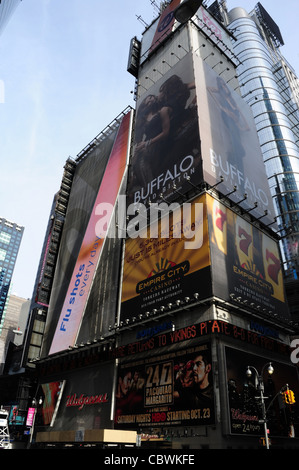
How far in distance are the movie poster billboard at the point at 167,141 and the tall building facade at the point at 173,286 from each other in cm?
19

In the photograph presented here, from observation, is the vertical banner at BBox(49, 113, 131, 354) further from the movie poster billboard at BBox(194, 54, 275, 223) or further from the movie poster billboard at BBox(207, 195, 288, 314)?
the movie poster billboard at BBox(207, 195, 288, 314)

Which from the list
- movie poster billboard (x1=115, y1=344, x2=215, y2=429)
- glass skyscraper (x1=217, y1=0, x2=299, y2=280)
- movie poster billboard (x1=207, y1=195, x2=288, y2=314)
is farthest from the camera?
glass skyscraper (x1=217, y1=0, x2=299, y2=280)

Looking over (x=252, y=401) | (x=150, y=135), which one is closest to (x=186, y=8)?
(x=150, y=135)

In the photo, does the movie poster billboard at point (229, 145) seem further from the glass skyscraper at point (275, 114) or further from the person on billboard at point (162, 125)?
the glass skyscraper at point (275, 114)

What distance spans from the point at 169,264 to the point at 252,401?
43.0 feet

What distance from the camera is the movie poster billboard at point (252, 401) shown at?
2456 centimetres

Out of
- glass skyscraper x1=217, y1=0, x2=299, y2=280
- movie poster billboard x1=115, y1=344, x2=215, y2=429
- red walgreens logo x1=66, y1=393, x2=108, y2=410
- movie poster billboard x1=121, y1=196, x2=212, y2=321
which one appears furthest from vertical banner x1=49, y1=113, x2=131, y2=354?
glass skyscraper x1=217, y1=0, x2=299, y2=280

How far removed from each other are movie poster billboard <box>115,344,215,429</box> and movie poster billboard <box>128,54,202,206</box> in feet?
53.4

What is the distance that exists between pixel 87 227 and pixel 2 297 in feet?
515

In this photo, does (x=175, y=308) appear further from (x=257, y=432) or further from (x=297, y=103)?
(x=297, y=103)

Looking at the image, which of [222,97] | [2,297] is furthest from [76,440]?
[2,297]

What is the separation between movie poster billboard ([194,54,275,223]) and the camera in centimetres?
3650

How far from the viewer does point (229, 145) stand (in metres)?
40.4

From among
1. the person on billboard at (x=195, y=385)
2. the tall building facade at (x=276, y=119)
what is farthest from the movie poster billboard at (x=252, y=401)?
the tall building facade at (x=276, y=119)
